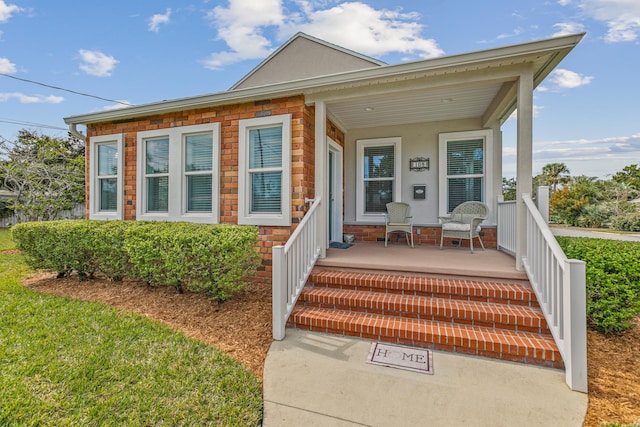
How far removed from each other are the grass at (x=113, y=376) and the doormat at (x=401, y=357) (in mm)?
1098

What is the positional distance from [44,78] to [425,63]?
15.9 metres

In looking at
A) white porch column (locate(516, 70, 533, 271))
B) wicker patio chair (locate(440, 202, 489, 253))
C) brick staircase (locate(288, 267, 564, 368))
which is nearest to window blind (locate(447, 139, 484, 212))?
wicker patio chair (locate(440, 202, 489, 253))

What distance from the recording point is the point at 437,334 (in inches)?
112

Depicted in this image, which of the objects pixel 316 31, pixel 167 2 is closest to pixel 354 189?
pixel 316 31

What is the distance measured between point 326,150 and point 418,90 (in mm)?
1494

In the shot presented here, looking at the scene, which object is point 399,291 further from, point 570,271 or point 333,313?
point 570,271

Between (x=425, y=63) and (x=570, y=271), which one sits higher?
(x=425, y=63)

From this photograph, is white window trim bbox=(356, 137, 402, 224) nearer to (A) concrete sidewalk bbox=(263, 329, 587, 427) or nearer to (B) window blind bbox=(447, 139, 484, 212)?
(B) window blind bbox=(447, 139, 484, 212)

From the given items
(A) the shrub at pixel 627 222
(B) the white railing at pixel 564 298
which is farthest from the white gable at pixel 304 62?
(A) the shrub at pixel 627 222

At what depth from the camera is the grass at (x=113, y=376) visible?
6.39 feet

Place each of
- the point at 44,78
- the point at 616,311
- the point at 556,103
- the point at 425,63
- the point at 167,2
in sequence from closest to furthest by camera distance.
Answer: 1. the point at 616,311
2. the point at 425,63
3. the point at 167,2
4. the point at 44,78
5. the point at 556,103

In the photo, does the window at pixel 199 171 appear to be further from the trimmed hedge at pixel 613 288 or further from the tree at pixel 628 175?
the tree at pixel 628 175

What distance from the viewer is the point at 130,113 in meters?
5.42

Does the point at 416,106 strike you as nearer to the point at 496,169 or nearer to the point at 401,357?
the point at 496,169
